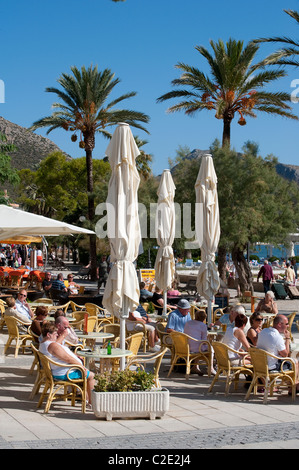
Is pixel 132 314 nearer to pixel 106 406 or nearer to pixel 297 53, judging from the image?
pixel 106 406

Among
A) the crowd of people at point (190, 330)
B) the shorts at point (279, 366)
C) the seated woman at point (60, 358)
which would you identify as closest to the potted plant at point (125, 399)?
the seated woman at point (60, 358)

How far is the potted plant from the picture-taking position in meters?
7.61

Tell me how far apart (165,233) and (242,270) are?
438 inches

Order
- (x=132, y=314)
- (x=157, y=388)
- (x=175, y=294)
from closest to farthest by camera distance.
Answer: (x=157, y=388) → (x=132, y=314) → (x=175, y=294)

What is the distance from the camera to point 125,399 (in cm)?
765

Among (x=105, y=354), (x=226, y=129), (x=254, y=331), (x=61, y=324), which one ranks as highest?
(x=226, y=129)

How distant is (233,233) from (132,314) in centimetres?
1182

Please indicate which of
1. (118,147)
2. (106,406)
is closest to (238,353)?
(106,406)

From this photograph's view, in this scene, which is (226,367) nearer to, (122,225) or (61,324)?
(61,324)

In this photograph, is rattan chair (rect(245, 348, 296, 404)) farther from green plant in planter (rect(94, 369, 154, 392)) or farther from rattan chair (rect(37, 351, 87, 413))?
rattan chair (rect(37, 351, 87, 413))

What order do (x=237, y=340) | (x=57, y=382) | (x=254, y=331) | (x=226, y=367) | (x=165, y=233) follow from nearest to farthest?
(x=57, y=382) < (x=226, y=367) < (x=237, y=340) < (x=254, y=331) < (x=165, y=233)

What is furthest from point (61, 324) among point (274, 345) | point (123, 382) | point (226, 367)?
point (274, 345)

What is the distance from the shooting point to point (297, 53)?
21.7 m
